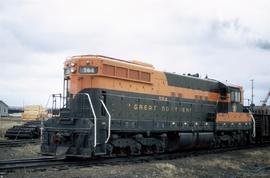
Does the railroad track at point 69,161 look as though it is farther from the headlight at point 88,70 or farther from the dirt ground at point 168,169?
the headlight at point 88,70

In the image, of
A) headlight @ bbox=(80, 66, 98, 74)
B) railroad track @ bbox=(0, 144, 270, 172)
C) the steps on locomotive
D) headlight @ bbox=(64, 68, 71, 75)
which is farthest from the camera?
the steps on locomotive

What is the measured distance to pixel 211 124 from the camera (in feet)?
70.3

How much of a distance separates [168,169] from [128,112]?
344 centimetres

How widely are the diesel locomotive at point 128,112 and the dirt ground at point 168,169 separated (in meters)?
1.30

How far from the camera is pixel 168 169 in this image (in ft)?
44.4

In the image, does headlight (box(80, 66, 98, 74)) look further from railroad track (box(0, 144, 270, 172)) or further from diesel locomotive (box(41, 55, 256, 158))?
railroad track (box(0, 144, 270, 172))

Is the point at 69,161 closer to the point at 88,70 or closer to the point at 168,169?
the point at 88,70

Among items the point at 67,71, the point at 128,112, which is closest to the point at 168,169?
the point at 128,112

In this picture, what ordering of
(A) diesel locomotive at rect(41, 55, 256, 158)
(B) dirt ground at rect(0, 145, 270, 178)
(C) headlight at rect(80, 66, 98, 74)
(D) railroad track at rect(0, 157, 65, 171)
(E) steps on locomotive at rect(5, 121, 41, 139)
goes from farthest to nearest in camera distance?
(E) steps on locomotive at rect(5, 121, 41, 139)
(C) headlight at rect(80, 66, 98, 74)
(A) diesel locomotive at rect(41, 55, 256, 158)
(D) railroad track at rect(0, 157, 65, 171)
(B) dirt ground at rect(0, 145, 270, 178)

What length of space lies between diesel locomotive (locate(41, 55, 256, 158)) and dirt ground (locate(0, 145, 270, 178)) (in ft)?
4.27

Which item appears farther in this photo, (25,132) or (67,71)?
(25,132)

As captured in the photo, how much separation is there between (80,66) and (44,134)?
298 cm

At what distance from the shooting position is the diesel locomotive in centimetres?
1418

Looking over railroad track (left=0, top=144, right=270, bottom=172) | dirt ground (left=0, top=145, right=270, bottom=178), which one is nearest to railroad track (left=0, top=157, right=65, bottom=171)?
railroad track (left=0, top=144, right=270, bottom=172)
